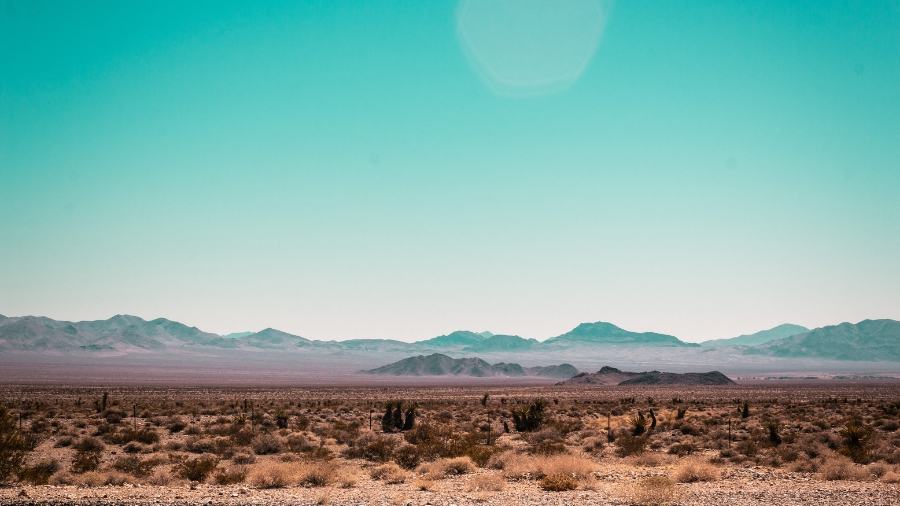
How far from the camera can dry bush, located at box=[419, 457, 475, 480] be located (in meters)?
19.2

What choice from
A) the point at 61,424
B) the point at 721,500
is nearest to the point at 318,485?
the point at 721,500

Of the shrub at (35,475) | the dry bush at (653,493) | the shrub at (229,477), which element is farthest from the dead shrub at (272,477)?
the dry bush at (653,493)

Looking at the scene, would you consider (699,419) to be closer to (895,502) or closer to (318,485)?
(895,502)

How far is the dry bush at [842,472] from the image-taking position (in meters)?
18.0

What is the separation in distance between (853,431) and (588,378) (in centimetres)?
12619

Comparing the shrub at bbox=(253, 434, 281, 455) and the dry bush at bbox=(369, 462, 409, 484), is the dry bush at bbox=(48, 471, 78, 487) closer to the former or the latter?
the shrub at bbox=(253, 434, 281, 455)

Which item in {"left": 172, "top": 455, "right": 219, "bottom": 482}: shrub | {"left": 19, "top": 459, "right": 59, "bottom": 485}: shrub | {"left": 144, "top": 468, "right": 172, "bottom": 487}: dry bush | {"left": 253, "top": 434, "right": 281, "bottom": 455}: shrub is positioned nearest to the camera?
{"left": 19, "top": 459, "right": 59, "bottom": 485}: shrub

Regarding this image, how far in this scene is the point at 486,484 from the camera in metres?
16.9

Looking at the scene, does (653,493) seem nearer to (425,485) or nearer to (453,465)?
(425,485)

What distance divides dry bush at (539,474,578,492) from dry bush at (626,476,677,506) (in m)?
1.59

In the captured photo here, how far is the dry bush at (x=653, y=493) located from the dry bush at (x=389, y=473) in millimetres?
6783

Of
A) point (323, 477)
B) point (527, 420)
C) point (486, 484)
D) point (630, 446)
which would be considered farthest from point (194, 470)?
point (527, 420)

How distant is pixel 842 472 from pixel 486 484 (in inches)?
428

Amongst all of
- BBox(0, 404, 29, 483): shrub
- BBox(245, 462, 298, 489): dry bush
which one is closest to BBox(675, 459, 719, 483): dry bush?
BBox(245, 462, 298, 489): dry bush
